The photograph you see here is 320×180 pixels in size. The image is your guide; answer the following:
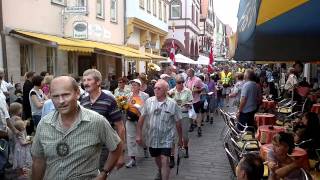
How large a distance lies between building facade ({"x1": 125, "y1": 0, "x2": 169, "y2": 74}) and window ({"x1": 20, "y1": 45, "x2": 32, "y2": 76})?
825 centimetres

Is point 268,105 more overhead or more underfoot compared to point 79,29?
more underfoot

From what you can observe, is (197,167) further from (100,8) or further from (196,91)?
(100,8)

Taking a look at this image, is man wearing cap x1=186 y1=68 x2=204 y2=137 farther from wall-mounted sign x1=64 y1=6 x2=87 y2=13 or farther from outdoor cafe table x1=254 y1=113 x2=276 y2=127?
wall-mounted sign x1=64 y1=6 x2=87 y2=13

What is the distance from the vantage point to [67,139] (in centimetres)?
314

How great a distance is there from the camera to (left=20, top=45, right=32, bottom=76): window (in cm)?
1334

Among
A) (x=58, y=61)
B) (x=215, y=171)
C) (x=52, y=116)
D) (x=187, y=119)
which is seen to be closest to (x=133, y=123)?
(x=187, y=119)

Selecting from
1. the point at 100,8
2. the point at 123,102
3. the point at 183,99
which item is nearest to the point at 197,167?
the point at 183,99

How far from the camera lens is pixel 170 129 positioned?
21.1ft

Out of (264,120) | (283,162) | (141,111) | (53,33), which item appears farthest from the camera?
(53,33)

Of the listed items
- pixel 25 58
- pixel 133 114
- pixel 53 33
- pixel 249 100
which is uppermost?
pixel 53 33

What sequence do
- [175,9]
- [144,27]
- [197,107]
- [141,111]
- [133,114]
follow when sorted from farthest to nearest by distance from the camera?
[175,9], [144,27], [197,107], [133,114], [141,111]

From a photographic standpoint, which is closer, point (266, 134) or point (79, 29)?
point (266, 134)

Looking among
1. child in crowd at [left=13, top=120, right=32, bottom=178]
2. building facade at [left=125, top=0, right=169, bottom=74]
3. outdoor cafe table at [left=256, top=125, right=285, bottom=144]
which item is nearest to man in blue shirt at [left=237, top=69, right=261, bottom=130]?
outdoor cafe table at [left=256, top=125, right=285, bottom=144]

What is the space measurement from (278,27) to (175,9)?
42.5m
